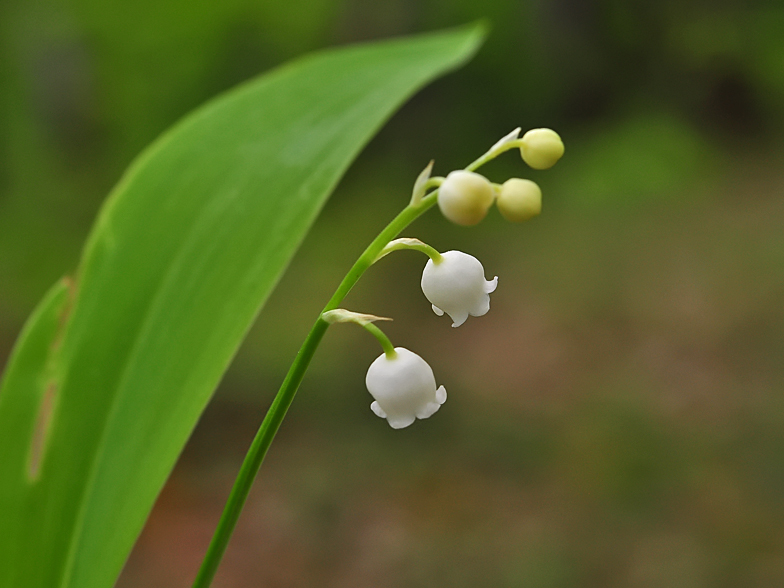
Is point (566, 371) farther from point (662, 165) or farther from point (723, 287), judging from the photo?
point (662, 165)

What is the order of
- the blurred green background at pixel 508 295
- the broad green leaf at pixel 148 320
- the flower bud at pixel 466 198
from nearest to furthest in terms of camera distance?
1. the flower bud at pixel 466 198
2. the broad green leaf at pixel 148 320
3. the blurred green background at pixel 508 295

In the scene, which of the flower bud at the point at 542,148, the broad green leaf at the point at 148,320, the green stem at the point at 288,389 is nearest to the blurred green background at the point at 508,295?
the broad green leaf at the point at 148,320

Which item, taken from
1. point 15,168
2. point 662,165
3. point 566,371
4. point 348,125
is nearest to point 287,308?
point 566,371

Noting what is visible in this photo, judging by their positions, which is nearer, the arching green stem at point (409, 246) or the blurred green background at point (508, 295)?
the arching green stem at point (409, 246)

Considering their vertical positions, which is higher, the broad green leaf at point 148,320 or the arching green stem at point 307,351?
the broad green leaf at point 148,320

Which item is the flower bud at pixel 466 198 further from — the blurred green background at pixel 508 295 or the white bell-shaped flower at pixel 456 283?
the blurred green background at pixel 508 295

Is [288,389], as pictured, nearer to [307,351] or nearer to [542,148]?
[307,351]

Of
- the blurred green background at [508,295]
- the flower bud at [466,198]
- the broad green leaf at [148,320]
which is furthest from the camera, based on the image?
the blurred green background at [508,295]

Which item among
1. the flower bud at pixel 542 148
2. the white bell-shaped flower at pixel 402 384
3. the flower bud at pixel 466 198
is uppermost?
the flower bud at pixel 542 148

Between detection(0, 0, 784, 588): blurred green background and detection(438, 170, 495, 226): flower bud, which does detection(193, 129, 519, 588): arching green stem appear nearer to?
detection(438, 170, 495, 226): flower bud
